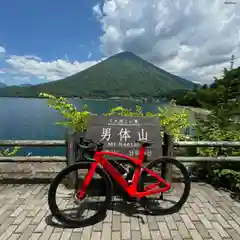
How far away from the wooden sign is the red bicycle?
0.43m

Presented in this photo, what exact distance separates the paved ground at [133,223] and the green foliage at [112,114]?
1.57 metres

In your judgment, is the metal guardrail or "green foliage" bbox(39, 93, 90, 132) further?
"green foliage" bbox(39, 93, 90, 132)

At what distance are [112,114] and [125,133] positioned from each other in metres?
1.12

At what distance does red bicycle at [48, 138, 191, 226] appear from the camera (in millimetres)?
3454

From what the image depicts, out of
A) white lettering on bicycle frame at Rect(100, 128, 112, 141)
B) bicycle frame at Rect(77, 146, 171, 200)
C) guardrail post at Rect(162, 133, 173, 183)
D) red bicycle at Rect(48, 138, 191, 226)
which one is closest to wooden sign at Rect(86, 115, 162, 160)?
white lettering on bicycle frame at Rect(100, 128, 112, 141)

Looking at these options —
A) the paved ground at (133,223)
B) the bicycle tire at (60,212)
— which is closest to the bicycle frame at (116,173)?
the bicycle tire at (60,212)

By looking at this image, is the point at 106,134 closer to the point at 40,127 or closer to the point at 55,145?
the point at 55,145

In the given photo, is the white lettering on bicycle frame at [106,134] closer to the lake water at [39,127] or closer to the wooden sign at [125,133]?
the wooden sign at [125,133]

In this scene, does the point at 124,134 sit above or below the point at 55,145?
above

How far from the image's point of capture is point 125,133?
174 inches

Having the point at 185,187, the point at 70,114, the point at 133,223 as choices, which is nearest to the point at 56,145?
the point at 70,114

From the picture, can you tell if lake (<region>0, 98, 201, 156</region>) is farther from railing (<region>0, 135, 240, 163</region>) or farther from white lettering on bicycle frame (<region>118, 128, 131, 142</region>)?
white lettering on bicycle frame (<region>118, 128, 131, 142</region>)

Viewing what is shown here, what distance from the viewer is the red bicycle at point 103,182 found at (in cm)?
345

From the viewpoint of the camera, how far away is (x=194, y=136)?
6.17 meters
